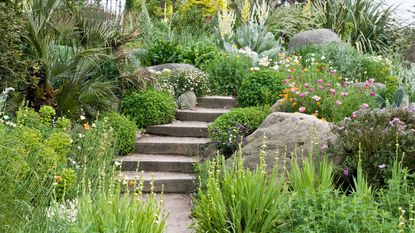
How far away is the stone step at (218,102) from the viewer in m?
11.3

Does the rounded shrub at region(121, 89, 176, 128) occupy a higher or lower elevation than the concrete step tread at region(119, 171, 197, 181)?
higher

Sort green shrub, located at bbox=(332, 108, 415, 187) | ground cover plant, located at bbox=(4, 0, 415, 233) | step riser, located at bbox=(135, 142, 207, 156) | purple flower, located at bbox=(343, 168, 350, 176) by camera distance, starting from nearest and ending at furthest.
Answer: ground cover plant, located at bbox=(4, 0, 415, 233) → green shrub, located at bbox=(332, 108, 415, 187) → purple flower, located at bbox=(343, 168, 350, 176) → step riser, located at bbox=(135, 142, 207, 156)

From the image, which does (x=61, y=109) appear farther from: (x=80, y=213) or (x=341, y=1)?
(x=341, y=1)

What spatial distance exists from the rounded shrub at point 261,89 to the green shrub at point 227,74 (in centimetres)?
111

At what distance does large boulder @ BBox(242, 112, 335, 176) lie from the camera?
24.3 feet

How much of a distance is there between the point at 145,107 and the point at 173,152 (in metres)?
0.99

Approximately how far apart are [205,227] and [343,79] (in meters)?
7.30

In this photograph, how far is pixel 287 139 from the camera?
7617 millimetres

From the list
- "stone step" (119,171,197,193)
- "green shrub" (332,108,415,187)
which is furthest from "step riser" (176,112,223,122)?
"green shrub" (332,108,415,187)

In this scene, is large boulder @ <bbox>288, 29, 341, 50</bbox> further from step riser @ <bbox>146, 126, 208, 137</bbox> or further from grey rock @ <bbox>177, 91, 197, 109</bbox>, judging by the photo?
step riser @ <bbox>146, 126, 208, 137</bbox>

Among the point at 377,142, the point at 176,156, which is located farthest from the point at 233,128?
the point at 377,142

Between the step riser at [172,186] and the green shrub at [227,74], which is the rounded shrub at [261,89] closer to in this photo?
the green shrub at [227,74]

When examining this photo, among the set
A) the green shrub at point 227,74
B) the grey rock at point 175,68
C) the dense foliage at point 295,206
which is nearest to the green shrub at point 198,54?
the grey rock at point 175,68

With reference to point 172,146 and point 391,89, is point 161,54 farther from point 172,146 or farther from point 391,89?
point 391,89
